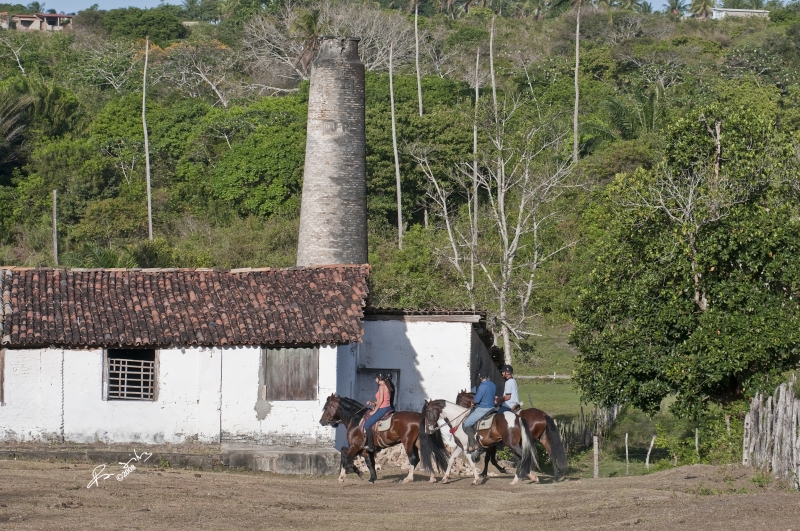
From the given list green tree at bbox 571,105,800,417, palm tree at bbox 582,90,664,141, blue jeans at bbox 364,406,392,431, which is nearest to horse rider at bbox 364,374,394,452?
blue jeans at bbox 364,406,392,431

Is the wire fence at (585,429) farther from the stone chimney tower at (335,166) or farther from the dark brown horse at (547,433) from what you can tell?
the dark brown horse at (547,433)

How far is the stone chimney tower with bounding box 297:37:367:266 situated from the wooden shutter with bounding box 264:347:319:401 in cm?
780

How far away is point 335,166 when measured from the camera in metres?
29.2

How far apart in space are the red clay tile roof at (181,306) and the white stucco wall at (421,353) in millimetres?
1589

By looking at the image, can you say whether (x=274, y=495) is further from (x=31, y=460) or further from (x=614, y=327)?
(x=614, y=327)

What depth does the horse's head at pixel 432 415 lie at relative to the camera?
18.3 metres

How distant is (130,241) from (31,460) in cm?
2952

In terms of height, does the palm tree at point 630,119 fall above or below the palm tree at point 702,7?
below

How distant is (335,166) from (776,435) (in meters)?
15.3

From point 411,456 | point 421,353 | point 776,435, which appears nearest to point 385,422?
point 411,456

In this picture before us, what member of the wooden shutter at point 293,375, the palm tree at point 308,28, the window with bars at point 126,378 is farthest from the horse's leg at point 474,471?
the palm tree at point 308,28

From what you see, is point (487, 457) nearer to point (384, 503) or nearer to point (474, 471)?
point (474, 471)

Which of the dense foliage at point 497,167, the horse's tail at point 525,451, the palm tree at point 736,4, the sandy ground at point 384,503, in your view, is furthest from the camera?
the palm tree at point 736,4

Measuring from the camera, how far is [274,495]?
54.6 ft
